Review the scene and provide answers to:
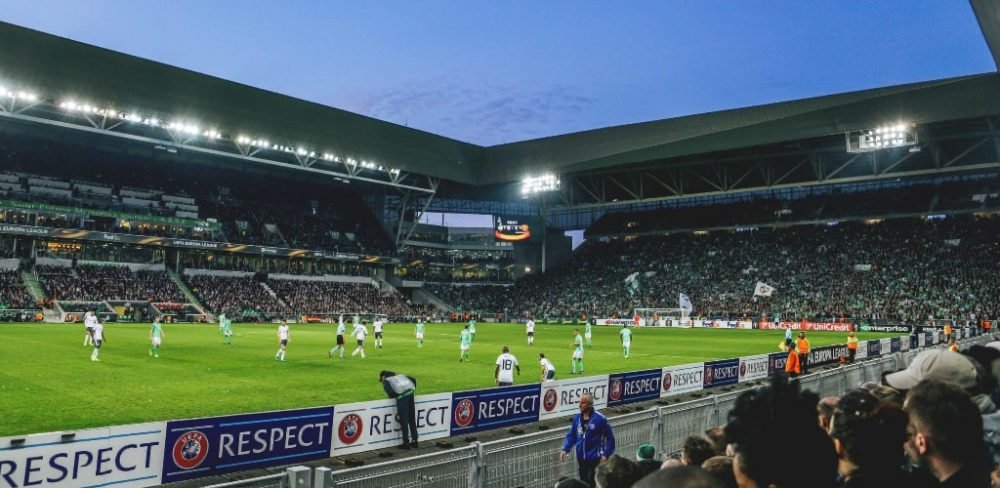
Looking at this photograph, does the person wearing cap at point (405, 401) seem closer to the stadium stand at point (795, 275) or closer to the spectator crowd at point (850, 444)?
the spectator crowd at point (850, 444)

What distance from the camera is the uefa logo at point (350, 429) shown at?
12.5 m

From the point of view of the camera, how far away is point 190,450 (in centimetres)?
1051

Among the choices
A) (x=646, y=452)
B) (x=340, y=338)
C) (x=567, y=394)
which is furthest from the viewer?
(x=340, y=338)

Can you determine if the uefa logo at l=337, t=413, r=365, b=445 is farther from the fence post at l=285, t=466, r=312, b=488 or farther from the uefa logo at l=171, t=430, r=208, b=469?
the fence post at l=285, t=466, r=312, b=488

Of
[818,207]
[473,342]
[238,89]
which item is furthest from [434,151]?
[818,207]

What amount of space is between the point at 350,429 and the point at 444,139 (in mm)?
62237

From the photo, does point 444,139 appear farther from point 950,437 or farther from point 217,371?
point 950,437

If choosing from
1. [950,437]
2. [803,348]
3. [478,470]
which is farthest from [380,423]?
[803,348]

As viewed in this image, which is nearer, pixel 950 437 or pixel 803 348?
pixel 950 437

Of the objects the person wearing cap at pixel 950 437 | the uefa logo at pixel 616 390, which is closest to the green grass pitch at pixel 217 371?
the uefa logo at pixel 616 390

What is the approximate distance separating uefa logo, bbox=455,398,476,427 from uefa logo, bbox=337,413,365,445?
2.43 meters

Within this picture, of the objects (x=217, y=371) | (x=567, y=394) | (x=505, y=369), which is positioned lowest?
(x=217, y=371)

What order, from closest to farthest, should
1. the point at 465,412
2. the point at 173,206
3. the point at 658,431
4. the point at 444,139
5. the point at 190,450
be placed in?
1. the point at 190,450
2. the point at 658,431
3. the point at 465,412
4. the point at 173,206
5. the point at 444,139

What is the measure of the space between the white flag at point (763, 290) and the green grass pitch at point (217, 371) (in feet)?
87.2
